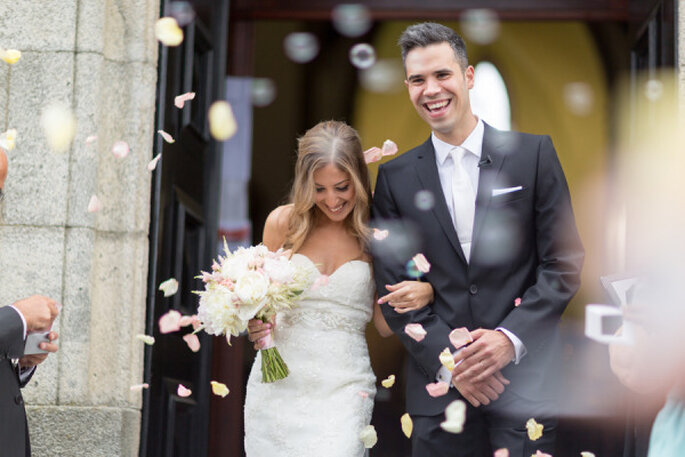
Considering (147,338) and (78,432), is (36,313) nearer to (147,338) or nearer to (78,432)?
(147,338)

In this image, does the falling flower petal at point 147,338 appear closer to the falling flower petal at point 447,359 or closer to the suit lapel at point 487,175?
the falling flower petal at point 447,359

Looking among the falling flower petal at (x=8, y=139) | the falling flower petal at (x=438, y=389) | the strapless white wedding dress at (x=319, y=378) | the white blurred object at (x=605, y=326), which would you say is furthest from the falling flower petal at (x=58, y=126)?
the white blurred object at (x=605, y=326)

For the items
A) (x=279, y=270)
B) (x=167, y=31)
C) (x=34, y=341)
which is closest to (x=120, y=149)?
(x=167, y=31)

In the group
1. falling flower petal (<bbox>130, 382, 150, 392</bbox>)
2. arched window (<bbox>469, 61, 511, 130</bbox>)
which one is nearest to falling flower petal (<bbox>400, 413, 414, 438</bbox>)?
falling flower petal (<bbox>130, 382, 150, 392</bbox>)

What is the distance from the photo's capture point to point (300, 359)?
413cm

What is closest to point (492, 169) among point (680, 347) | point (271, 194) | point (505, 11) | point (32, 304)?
point (32, 304)

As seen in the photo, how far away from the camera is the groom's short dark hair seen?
12.6ft

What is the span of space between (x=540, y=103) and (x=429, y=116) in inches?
248

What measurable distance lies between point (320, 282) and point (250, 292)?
0.48 meters

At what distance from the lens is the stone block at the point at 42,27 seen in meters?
5.04

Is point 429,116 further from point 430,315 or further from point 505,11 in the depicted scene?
point 505,11

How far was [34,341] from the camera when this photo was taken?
3.34 meters

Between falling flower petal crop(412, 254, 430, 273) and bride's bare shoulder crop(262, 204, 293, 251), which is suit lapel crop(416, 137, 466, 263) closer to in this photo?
falling flower petal crop(412, 254, 430, 273)

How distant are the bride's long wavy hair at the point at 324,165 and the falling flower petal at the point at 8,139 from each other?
1.63m
